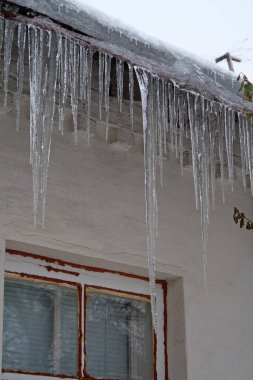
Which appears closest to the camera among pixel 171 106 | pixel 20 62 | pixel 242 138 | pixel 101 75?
pixel 20 62

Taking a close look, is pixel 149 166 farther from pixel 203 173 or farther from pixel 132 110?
pixel 203 173

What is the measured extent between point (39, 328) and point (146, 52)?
4.87ft

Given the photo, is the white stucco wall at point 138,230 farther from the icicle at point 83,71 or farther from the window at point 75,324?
the icicle at point 83,71

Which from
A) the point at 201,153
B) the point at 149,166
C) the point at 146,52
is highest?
the point at 146,52

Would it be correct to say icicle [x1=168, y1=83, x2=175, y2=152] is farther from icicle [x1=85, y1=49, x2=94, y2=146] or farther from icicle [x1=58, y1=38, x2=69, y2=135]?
icicle [x1=58, y1=38, x2=69, y2=135]

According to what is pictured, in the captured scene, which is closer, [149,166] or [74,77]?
[74,77]

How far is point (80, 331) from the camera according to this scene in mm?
4688

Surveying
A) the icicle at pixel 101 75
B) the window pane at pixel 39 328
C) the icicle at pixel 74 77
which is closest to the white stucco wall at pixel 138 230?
the window pane at pixel 39 328

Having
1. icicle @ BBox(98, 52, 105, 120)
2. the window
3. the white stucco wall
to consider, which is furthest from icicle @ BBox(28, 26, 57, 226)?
the window

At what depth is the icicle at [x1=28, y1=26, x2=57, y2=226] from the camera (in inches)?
158

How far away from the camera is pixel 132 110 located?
4.66 meters

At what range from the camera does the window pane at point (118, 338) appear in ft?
15.6

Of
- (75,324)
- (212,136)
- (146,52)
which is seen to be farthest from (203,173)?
(75,324)

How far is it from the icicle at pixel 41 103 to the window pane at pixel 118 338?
698mm
